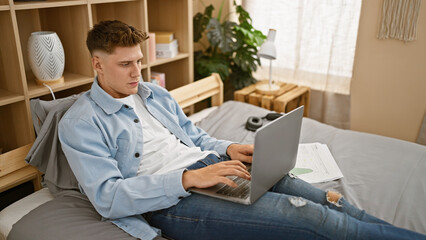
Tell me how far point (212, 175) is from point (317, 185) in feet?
1.73

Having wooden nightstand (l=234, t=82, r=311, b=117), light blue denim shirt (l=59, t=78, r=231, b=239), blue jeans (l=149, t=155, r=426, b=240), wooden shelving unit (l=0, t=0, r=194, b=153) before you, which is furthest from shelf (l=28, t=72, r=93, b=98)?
wooden nightstand (l=234, t=82, r=311, b=117)

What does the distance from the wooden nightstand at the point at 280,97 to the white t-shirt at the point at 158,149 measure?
111 centimetres

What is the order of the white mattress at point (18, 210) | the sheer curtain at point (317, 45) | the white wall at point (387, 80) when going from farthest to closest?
the sheer curtain at point (317, 45)
the white wall at point (387, 80)
the white mattress at point (18, 210)

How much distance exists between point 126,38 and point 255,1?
183 cm

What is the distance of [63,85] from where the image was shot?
5.99 feet

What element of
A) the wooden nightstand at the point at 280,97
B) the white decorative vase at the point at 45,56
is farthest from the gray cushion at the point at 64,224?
the wooden nightstand at the point at 280,97

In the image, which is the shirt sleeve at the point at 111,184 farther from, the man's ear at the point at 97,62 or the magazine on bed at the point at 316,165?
the magazine on bed at the point at 316,165

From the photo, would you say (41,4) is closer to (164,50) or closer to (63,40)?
(63,40)

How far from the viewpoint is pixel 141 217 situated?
1366 mm

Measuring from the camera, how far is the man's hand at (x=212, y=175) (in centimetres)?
131

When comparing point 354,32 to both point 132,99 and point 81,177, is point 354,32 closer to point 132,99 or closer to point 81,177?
point 132,99

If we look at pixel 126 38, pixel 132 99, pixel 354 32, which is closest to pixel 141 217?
pixel 132 99

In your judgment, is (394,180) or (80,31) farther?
(80,31)

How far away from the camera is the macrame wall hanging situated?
2.50m
